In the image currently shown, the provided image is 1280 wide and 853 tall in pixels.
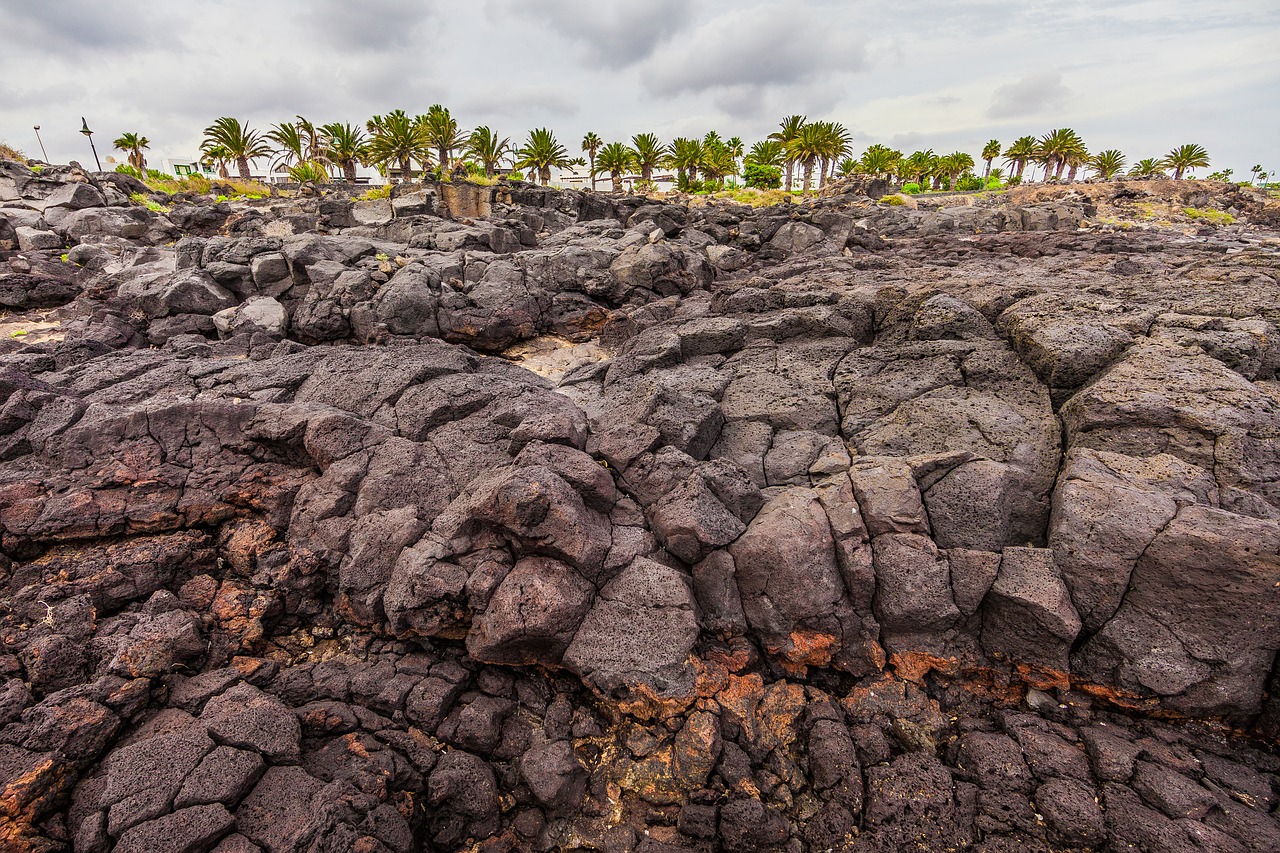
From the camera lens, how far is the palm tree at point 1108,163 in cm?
8388

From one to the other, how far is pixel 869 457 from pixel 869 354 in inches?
141

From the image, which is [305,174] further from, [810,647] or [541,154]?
[810,647]

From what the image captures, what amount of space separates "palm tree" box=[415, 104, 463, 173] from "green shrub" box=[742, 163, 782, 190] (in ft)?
119

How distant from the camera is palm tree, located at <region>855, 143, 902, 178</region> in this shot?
7446cm

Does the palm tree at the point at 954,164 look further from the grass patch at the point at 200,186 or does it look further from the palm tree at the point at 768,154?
the grass patch at the point at 200,186

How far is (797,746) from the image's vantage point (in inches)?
291

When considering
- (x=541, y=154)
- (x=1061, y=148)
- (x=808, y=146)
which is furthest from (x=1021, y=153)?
(x=541, y=154)

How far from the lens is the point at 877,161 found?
74.8 meters

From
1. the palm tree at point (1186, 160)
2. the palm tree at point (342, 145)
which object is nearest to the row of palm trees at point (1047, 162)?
the palm tree at point (1186, 160)

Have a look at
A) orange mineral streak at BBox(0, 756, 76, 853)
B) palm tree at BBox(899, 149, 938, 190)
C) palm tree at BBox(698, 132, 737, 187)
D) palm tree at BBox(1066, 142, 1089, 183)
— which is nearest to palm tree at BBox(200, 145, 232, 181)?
palm tree at BBox(698, 132, 737, 187)

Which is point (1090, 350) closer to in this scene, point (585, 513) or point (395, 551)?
point (585, 513)

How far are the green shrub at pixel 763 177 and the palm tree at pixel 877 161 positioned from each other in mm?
13655

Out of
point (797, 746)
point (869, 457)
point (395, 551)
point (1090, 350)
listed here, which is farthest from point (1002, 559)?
point (395, 551)

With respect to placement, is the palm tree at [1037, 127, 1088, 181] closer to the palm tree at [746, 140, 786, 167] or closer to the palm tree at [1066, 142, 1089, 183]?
the palm tree at [1066, 142, 1089, 183]
